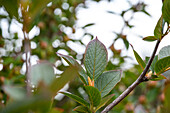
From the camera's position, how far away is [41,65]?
234mm

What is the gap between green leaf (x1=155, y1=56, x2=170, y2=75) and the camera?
38cm

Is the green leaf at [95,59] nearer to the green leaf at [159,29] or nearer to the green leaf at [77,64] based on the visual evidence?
the green leaf at [77,64]

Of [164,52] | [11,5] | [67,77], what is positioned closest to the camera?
[67,77]

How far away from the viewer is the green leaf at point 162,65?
38 centimetres

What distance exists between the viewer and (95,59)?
43 cm

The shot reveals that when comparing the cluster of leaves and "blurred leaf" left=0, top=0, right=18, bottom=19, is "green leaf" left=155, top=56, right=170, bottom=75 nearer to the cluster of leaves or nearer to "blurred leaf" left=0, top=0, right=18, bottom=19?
the cluster of leaves

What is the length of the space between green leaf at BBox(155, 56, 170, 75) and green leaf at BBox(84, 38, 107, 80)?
111 millimetres

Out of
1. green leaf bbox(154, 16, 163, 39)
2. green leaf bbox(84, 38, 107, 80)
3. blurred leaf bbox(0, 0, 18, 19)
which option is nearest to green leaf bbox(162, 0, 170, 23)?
green leaf bbox(154, 16, 163, 39)

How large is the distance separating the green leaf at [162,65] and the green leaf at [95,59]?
0.37ft

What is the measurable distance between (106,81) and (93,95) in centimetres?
6

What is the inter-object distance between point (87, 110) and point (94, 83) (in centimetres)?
6

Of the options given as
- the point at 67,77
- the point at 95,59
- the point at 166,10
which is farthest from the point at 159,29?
the point at 67,77

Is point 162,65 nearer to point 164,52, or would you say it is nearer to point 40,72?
point 164,52

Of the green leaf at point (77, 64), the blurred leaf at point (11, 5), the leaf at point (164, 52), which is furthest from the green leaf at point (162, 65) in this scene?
the blurred leaf at point (11, 5)
